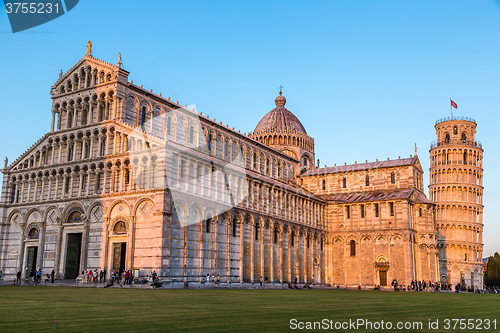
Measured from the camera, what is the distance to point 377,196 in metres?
65.6

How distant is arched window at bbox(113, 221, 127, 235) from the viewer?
41272mm

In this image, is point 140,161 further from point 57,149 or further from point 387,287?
point 387,287

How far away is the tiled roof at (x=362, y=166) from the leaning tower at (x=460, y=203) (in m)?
26.9

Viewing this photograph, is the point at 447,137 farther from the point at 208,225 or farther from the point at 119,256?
the point at 119,256

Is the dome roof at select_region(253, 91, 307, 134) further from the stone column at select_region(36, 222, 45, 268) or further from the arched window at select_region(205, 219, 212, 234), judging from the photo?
the stone column at select_region(36, 222, 45, 268)

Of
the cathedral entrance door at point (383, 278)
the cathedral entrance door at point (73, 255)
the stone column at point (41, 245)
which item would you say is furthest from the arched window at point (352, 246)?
the stone column at point (41, 245)

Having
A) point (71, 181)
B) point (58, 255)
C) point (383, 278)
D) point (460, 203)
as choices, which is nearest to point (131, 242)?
point (58, 255)

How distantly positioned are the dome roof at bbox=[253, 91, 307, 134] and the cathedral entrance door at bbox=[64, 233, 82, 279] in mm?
38104

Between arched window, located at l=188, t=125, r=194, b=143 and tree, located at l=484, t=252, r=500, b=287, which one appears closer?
arched window, located at l=188, t=125, r=194, b=143

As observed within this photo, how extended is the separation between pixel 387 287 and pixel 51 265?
40.1 meters

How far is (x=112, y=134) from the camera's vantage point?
43.9m

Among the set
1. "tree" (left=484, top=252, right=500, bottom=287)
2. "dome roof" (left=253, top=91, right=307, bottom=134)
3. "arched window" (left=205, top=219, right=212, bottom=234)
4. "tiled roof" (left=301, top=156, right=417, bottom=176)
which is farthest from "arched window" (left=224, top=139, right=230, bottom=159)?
"tree" (left=484, top=252, right=500, bottom=287)

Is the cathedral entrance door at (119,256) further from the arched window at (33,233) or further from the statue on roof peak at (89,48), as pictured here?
the statue on roof peak at (89,48)

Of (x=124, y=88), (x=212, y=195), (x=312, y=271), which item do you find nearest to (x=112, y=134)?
(x=124, y=88)
